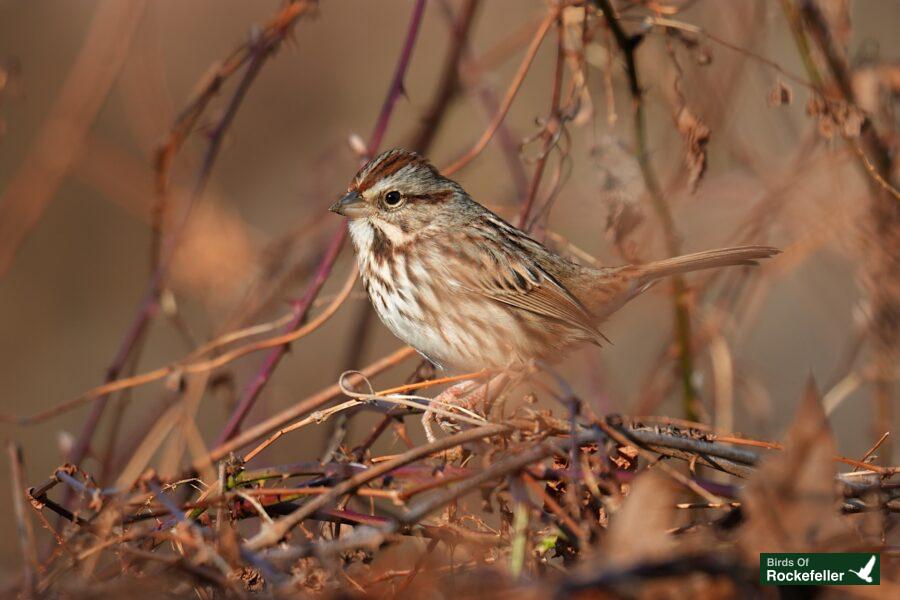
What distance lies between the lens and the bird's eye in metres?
3.85

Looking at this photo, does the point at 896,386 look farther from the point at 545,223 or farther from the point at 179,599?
the point at 179,599

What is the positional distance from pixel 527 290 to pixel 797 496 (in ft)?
8.16

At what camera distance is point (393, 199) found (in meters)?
3.88

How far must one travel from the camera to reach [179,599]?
5.48 feet

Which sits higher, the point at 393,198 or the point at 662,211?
the point at 393,198

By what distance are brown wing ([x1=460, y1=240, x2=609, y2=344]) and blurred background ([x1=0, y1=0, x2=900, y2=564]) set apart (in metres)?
0.26

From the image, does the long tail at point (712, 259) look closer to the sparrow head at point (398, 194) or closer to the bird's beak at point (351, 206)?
the sparrow head at point (398, 194)

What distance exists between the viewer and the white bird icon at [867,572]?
67.3 inches

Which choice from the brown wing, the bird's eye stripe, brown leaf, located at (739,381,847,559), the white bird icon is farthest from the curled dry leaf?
brown leaf, located at (739,381,847,559)

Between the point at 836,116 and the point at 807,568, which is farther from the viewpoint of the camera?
the point at 836,116

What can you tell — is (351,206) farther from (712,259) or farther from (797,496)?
(797,496)

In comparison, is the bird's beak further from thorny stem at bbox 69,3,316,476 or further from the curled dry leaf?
the curled dry leaf

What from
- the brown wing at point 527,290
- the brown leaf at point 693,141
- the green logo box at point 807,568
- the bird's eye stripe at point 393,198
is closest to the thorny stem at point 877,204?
the brown leaf at point 693,141

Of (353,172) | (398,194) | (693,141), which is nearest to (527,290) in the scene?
(398,194)
